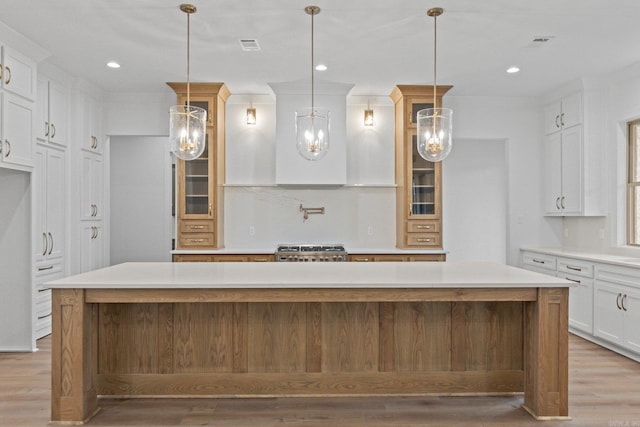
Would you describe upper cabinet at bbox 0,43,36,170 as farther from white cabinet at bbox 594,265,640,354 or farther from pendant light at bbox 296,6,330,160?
white cabinet at bbox 594,265,640,354

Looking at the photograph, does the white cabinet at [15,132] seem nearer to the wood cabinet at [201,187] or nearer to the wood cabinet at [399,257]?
the wood cabinet at [201,187]

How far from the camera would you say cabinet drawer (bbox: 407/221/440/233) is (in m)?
5.34

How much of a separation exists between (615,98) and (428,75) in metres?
1.92

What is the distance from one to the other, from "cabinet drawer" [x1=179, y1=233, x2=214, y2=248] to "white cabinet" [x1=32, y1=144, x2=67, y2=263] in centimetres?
120

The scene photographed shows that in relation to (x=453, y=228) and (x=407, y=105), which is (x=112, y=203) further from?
(x=453, y=228)

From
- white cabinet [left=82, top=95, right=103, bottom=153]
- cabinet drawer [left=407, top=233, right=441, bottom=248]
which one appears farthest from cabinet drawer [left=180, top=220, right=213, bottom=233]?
cabinet drawer [left=407, top=233, right=441, bottom=248]

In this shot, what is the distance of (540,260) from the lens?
5.36m

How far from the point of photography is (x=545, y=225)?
5.84 m

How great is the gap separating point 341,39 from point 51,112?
9.84 ft

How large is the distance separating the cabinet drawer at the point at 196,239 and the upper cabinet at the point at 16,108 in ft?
5.52

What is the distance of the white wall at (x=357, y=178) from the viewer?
18.7ft

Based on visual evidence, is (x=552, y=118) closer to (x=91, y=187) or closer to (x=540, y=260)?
(x=540, y=260)

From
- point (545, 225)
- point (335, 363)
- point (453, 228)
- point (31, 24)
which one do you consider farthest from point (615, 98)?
point (31, 24)

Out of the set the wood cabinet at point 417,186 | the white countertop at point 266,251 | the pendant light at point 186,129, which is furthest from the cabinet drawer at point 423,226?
the pendant light at point 186,129
